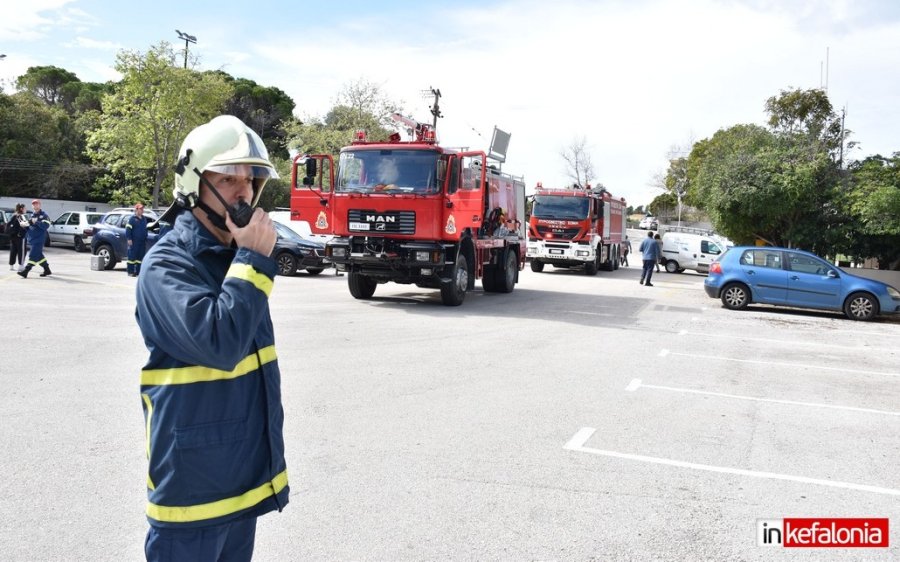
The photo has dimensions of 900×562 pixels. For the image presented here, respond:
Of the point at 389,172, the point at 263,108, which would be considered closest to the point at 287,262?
the point at 389,172

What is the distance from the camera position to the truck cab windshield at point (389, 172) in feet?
45.3

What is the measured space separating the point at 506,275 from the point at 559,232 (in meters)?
8.61

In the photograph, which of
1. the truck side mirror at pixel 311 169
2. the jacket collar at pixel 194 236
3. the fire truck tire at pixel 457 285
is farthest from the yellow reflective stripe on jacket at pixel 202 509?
the truck side mirror at pixel 311 169

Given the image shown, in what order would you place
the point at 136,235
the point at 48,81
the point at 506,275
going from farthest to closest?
1. the point at 48,81
2. the point at 506,275
3. the point at 136,235

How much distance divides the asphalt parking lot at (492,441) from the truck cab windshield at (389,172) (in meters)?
2.99

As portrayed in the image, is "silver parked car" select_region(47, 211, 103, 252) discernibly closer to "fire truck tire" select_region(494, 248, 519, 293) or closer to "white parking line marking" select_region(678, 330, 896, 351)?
"fire truck tire" select_region(494, 248, 519, 293)

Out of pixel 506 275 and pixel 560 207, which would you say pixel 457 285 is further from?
pixel 560 207

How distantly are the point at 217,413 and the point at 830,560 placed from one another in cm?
349

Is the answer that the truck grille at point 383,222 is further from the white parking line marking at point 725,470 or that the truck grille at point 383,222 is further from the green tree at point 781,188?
the green tree at point 781,188

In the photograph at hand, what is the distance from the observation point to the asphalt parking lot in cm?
404

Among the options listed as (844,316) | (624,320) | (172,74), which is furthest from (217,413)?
(172,74)

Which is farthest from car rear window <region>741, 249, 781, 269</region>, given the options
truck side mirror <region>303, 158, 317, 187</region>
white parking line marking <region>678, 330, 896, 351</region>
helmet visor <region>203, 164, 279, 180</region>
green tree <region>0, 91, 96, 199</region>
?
green tree <region>0, 91, 96, 199</region>

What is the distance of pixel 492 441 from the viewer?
576 centimetres

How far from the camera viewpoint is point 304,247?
794 inches
